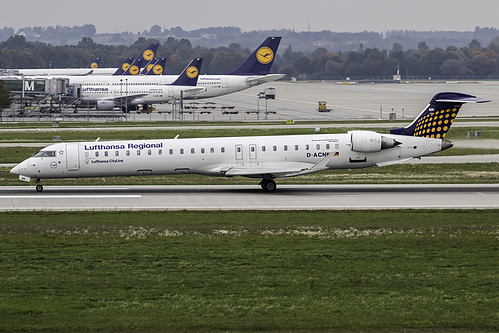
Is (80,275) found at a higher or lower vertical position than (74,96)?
lower

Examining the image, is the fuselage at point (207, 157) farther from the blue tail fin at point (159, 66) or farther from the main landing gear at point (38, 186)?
the blue tail fin at point (159, 66)

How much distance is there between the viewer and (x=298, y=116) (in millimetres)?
107875

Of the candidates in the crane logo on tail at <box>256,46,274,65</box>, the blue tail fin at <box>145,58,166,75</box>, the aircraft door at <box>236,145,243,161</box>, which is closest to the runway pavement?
the aircraft door at <box>236,145,243,161</box>

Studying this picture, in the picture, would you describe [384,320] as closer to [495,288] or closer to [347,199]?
[495,288]

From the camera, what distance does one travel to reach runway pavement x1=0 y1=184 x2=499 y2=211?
127 feet

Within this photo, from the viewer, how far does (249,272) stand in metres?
25.3

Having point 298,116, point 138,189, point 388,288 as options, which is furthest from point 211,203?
point 298,116

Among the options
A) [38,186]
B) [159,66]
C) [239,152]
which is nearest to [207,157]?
[239,152]

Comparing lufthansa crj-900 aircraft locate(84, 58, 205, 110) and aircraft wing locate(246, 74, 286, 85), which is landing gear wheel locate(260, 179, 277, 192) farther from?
lufthansa crj-900 aircraft locate(84, 58, 205, 110)

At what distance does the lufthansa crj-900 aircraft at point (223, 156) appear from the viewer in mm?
43312

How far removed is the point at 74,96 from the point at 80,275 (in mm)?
90654

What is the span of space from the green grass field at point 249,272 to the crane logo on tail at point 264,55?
7543 cm

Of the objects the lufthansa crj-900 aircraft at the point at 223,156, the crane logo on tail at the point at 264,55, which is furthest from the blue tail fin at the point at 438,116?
the crane logo on tail at the point at 264,55

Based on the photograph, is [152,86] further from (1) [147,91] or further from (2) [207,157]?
(2) [207,157]
